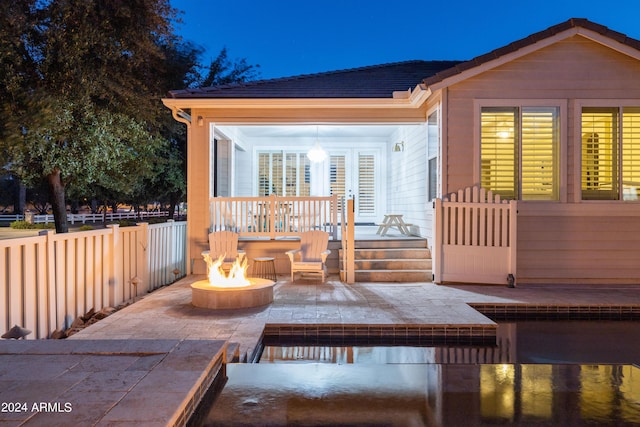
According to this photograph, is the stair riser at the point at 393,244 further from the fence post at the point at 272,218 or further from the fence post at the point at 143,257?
the fence post at the point at 143,257

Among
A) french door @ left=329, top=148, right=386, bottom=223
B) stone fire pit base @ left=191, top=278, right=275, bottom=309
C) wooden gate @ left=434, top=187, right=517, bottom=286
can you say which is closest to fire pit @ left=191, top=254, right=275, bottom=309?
stone fire pit base @ left=191, top=278, right=275, bottom=309

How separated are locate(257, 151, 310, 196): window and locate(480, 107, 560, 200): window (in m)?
5.36

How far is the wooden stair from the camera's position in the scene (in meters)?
7.55

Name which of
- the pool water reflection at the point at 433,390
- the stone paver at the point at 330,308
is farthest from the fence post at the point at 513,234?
the pool water reflection at the point at 433,390

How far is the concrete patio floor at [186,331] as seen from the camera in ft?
8.18

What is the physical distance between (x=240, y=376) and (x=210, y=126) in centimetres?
608

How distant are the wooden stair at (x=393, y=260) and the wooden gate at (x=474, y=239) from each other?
47 centimetres

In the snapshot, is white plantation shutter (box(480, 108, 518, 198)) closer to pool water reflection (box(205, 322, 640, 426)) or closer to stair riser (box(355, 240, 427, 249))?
stair riser (box(355, 240, 427, 249))

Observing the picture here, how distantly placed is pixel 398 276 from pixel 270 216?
263 centimetres

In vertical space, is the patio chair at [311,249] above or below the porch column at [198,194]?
below

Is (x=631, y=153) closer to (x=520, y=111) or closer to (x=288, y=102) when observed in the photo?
(x=520, y=111)

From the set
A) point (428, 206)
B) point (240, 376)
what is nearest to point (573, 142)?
point (428, 206)

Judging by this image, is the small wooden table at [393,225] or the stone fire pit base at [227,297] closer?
the stone fire pit base at [227,297]

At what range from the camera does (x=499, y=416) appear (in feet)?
8.98
